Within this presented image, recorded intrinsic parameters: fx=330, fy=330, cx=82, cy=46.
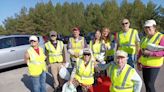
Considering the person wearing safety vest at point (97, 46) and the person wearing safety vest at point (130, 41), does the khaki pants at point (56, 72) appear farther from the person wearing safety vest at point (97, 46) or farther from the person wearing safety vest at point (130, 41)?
the person wearing safety vest at point (130, 41)

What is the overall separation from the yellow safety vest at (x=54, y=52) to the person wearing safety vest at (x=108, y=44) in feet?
3.98

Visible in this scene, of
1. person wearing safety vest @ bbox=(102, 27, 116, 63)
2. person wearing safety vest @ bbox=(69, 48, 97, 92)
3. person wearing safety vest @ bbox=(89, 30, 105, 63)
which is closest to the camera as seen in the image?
person wearing safety vest @ bbox=(69, 48, 97, 92)

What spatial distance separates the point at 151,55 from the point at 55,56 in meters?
3.30

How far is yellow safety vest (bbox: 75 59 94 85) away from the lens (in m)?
6.31

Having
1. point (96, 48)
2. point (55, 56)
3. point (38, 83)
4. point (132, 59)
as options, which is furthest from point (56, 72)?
point (132, 59)

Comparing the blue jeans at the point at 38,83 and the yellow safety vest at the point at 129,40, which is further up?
the yellow safety vest at the point at 129,40

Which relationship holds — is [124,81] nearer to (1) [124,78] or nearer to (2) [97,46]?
(1) [124,78]

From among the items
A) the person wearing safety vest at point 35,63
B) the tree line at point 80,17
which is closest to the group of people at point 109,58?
the person wearing safety vest at point 35,63

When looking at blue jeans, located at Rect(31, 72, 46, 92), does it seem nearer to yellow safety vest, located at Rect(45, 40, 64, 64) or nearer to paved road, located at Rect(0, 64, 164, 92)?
yellow safety vest, located at Rect(45, 40, 64, 64)

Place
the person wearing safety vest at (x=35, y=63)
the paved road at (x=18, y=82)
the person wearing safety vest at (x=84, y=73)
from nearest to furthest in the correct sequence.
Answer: the person wearing safety vest at (x=84, y=73)
the person wearing safety vest at (x=35, y=63)
the paved road at (x=18, y=82)

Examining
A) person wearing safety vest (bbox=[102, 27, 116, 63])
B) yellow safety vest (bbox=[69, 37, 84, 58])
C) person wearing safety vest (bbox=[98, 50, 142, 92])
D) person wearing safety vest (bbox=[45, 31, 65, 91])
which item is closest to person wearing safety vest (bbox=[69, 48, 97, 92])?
person wearing safety vest (bbox=[98, 50, 142, 92])

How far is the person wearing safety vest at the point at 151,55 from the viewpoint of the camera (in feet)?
19.9

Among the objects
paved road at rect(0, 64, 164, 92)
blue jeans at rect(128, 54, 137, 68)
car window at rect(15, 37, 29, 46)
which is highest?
blue jeans at rect(128, 54, 137, 68)

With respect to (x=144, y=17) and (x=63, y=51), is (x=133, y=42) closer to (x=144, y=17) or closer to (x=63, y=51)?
(x=63, y=51)
